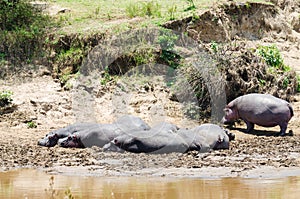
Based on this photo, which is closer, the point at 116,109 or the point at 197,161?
the point at 197,161

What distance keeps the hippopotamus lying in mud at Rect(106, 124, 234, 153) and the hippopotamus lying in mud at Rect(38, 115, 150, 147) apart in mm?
367

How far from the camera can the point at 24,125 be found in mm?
14586

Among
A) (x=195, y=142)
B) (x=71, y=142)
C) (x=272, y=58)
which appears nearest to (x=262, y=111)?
(x=195, y=142)

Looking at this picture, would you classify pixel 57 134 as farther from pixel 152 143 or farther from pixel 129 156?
pixel 152 143

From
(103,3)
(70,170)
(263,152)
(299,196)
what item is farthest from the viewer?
(103,3)

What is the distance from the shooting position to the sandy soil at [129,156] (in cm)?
1012

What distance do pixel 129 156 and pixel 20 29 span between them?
7.69 metres

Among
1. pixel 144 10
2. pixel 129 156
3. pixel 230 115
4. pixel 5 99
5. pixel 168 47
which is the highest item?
pixel 144 10

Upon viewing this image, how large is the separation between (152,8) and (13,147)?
783cm

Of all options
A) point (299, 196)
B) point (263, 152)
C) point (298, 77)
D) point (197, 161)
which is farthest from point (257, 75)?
point (299, 196)

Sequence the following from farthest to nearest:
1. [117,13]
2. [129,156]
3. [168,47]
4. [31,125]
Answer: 1. [117,13]
2. [168,47]
3. [31,125]
4. [129,156]

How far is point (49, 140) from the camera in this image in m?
12.6

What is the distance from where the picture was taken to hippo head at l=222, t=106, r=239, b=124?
14555 millimetres

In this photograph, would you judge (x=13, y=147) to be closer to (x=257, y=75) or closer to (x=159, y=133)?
(x=159, y=133)
